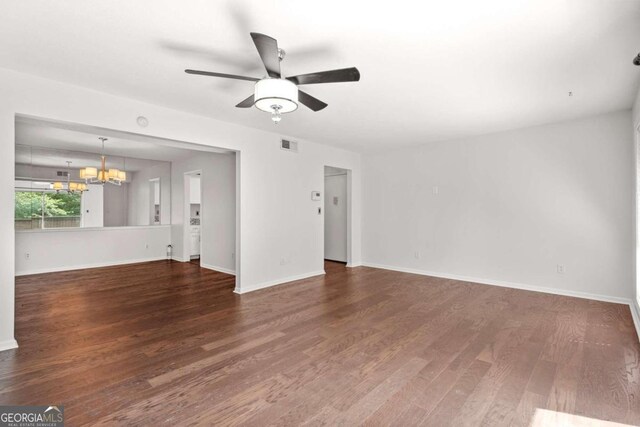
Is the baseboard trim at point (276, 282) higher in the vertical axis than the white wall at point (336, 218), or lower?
lower

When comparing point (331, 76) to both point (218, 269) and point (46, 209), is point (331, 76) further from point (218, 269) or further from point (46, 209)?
point (46, 209)

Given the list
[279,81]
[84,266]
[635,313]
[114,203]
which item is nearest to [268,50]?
[279,81]

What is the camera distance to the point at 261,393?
2.09 meters

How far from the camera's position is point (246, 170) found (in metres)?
4.76

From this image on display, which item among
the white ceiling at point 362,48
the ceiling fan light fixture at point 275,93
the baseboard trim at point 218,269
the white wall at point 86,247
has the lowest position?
the baseboard trim at point 218,269

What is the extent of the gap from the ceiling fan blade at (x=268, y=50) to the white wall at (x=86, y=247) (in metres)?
6.28

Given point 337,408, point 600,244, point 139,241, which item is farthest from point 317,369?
point 139,241

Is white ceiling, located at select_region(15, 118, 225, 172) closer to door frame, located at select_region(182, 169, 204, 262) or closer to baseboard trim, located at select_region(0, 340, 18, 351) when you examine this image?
door frame, located at select_region(182, 169, 204, 262)

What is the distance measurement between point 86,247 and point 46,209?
1.05 metres

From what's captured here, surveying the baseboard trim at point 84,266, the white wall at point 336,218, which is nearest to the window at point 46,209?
the baseboard trim at point 84,266

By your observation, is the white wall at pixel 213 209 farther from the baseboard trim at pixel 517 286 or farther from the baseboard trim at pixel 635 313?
the baseboard trim at pixel 635 313

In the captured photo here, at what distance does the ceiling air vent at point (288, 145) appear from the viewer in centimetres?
523

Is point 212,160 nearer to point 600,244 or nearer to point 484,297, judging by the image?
point 484,297

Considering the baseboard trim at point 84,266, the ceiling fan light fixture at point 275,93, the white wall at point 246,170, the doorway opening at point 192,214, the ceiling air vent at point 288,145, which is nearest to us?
the ceiling fan light fixture at point 275,93
